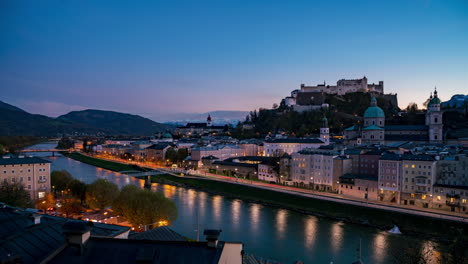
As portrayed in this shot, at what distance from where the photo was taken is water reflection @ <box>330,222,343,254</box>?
1102cm

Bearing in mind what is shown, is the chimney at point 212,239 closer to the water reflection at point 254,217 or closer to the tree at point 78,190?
the water reflection at point 254,217

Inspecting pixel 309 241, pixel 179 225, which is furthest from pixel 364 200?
pixel 179 225

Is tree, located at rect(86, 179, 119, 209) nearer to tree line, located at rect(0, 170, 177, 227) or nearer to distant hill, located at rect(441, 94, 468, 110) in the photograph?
tree line, located at rect(0, 170, 177, 227)

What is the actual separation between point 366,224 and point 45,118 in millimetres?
123230

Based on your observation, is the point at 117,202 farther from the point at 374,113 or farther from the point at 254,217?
the point at 374,113

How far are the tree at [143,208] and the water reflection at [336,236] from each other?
575cm

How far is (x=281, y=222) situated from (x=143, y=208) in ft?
20.9

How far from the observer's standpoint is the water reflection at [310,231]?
11.4m

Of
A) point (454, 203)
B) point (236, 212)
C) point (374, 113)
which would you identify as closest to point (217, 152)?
point (374, 113)

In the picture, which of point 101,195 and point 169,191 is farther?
point 169,191

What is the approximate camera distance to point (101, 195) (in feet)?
42.3

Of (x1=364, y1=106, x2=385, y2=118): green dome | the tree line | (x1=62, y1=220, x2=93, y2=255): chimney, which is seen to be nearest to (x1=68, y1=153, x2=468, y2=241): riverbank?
the tree line

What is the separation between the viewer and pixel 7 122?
89938 millimetres

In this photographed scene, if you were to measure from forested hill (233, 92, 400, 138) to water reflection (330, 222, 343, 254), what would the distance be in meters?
24.8
